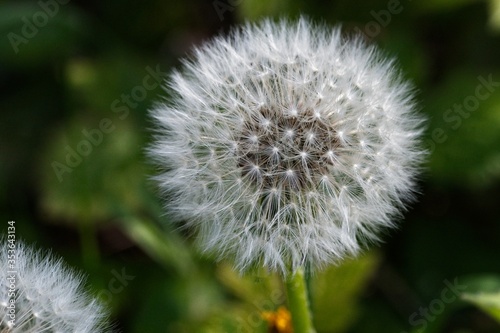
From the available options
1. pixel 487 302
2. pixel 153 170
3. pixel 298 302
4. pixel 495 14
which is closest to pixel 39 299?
pixel 298 302

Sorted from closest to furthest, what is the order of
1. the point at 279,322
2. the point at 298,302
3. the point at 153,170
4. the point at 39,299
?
the point at 39,299 → the point at 298,302 → the point at 279,322 → the point at 153,170

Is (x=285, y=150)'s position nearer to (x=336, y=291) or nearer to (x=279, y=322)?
A: (x=279, y=322)

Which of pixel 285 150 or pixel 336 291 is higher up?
pixel 285 150

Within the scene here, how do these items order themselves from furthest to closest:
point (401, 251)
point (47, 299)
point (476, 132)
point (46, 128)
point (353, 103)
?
point (46, 128)
point (401, 251)
point (476, 132)
point (353, 103)
point (47, 299)

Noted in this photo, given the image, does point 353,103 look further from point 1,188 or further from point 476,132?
point 1,188

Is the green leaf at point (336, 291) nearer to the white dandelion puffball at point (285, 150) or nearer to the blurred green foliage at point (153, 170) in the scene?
the blurred green foliage at point (153, 170)

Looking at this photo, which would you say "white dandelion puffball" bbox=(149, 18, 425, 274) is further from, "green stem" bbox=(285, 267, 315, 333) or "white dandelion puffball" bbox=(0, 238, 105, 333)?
"white dandelion puffball" bbox=(0, 238, 105, 333)

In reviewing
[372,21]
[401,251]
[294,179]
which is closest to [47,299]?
[294,179]
